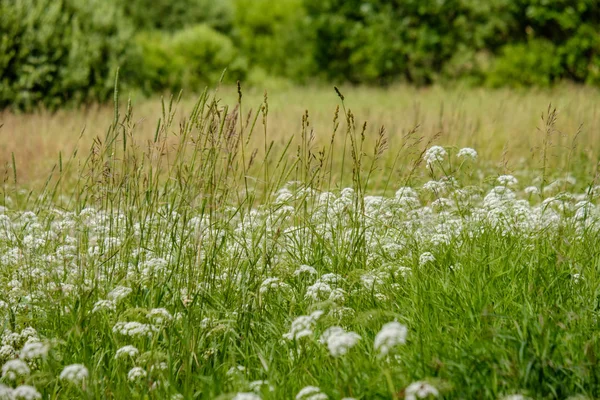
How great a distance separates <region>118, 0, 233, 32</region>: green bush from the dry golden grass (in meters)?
6.81

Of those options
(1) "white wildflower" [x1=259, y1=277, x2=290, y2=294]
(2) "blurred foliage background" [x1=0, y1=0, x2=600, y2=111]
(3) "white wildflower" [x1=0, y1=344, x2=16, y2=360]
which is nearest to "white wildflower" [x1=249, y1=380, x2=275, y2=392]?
(1) "white wildflower" [x1=259, y1=277, x2=290, y2=294]

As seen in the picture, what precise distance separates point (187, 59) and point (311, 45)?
339 centimetres

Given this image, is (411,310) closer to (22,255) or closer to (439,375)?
(439,375)

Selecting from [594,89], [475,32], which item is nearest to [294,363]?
[594,89]

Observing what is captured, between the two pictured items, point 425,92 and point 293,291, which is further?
point 425,92

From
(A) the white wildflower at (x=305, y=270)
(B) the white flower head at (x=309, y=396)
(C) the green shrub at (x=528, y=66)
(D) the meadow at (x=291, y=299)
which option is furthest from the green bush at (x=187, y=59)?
(B) the white flower head at (x=309, y=396)

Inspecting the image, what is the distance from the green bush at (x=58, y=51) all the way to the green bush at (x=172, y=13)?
6.88 m

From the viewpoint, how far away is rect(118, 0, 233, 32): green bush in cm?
1914

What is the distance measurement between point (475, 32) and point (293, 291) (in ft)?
43.3

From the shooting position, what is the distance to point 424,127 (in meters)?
8.34

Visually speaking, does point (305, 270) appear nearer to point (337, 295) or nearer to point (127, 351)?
point (337, 295)

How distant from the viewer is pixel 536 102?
10852 millimetres

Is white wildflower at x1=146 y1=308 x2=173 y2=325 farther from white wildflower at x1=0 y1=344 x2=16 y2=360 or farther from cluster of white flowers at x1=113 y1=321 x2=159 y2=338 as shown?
white wildflower at x1=0 y1=344 x2=16 y2=360

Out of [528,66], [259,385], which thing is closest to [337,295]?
[259,385]
